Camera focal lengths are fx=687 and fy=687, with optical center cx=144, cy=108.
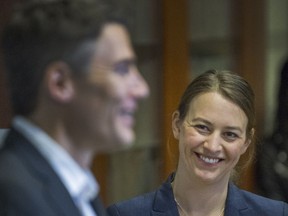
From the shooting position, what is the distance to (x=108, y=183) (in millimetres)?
4059

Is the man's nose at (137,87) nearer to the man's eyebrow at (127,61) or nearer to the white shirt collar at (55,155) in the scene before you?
the man's eyebrow at (127,61)

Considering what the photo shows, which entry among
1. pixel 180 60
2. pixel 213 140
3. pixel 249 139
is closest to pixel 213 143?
pixel 213 140

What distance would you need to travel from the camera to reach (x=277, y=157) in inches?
149

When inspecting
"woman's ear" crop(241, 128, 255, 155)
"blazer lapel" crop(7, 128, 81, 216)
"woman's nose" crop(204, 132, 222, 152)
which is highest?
"blazer lapel" crop(7, 128, 81, 216)

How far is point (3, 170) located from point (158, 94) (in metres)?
3.10

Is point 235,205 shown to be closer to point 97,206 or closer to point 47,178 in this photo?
point 97,206

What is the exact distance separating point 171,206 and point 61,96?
120 centimetres

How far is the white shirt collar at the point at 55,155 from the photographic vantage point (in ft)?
3.30

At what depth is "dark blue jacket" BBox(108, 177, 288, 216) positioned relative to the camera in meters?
2.10

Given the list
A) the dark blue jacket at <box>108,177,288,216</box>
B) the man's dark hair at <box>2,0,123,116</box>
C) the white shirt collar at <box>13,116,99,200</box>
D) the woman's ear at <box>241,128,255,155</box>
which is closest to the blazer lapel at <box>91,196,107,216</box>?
the white shirt collar at <box>13,116,99,200</box>

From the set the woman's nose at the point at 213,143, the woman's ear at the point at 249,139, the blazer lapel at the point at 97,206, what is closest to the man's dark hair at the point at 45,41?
the blazer lapel at the point at 97,206

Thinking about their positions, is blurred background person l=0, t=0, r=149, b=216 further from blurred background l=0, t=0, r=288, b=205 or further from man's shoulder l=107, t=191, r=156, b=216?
blurred background l=0, t=0, r=288, b=205

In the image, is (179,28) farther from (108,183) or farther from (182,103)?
(182,103)

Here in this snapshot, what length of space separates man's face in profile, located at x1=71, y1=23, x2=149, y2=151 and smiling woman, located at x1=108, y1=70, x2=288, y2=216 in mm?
1078
